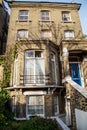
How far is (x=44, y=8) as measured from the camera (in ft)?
65.0

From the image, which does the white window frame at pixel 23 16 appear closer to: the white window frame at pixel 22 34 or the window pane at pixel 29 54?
the white window frame at pixel 22 34

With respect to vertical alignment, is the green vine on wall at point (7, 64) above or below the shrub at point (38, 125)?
above

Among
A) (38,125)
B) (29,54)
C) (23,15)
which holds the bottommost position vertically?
(38,125)

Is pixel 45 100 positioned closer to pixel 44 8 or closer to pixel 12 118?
pixel 12 118

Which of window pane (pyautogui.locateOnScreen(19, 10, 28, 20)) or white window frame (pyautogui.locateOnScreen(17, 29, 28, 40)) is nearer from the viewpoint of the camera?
white window frame (pyautogui.locateOnScreen(17, 29, 28, 40))

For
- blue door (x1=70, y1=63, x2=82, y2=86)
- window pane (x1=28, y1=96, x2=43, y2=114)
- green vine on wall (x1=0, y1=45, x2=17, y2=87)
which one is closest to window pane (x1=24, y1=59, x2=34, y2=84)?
window pane (x1=28, y1=96, x2=43, y2=114)

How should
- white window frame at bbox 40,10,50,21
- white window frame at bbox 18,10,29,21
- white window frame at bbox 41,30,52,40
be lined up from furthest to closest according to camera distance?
white window frame at bbox 40,10,50,21 → white window frame at bbox 18,10,29,21 → white window frame at bbox 41,30,52,40

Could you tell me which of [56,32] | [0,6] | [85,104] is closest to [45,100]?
[85,104]

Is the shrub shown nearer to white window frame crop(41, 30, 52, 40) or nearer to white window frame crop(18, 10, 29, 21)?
white window frame crop(41, 30, 52, 40)

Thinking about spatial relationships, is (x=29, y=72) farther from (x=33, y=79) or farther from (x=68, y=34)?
(x=68, y=34)

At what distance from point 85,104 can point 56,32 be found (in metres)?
11.9

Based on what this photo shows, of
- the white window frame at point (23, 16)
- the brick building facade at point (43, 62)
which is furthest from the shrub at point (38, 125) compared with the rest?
the white window frame at point (23, 16)

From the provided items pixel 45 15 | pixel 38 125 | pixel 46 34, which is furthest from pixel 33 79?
pixel 45 15

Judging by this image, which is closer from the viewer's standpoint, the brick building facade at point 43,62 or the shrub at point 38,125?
the shrub at point 38,125
